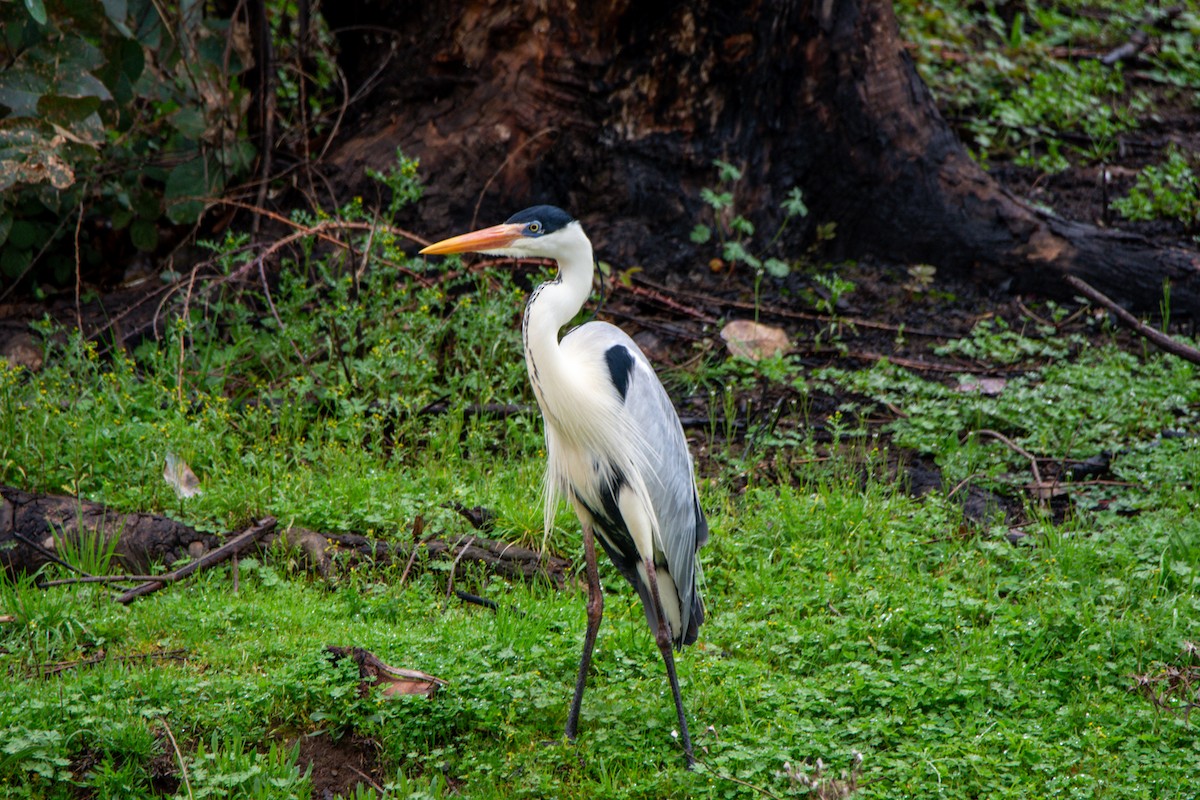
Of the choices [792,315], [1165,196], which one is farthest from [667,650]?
[1165,196]

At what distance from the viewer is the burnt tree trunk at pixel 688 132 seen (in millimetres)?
6867

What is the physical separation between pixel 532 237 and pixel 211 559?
6.10 ft

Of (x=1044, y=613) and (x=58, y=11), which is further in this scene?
(x=58, y=11)

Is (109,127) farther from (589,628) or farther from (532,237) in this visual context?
(589,628)

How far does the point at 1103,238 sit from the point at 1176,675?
3781 millimetres

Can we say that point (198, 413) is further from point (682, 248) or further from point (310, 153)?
point (682, 248)

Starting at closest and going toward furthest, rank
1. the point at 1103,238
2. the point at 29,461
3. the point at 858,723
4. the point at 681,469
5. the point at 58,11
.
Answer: the point at 858,723 → the point at 681,469 → the point at 29,461 → the point at 58,11 → the point at 1103,238

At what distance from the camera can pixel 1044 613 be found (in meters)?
4.37

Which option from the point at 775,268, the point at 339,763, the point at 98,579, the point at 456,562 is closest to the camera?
the point at 339,763

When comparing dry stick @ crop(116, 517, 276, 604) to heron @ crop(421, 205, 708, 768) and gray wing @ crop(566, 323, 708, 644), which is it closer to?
heron @ crop(421, 205, 708, 768)

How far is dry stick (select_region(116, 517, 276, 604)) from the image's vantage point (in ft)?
14.7

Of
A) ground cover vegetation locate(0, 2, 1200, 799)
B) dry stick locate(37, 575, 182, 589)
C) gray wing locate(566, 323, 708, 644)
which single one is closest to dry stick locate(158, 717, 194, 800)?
ground cover vegetation locate(0, 2, 1200, 799)

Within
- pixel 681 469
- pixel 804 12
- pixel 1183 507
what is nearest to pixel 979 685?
pixel 681 469

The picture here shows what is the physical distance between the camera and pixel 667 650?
3.93 metres
